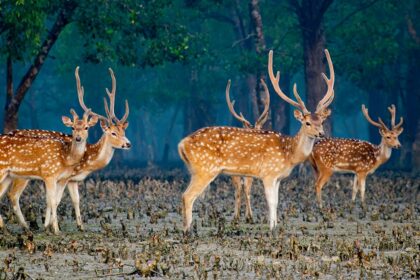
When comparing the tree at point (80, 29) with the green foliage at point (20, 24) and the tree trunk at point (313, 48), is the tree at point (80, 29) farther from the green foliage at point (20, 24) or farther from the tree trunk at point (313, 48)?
the tree trunk at point (313, 48)

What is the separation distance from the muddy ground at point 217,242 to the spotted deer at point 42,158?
2.12ft

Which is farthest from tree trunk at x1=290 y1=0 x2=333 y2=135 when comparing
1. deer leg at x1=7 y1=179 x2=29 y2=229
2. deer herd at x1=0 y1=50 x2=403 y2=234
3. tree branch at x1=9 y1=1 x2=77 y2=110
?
deer leg at x1=7 y1=179 x2=29 y2=229

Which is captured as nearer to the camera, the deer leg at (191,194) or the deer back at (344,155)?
the deer leg at (191,194)

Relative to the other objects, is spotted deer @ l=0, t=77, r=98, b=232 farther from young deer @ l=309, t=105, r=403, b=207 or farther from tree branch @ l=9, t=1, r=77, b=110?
tree branch @ l=9, t=1, r=77, b=110

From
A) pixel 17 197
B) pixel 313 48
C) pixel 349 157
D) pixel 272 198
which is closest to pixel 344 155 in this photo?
pixel 349 157

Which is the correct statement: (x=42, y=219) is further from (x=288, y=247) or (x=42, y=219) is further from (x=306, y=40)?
(x=306, y=40)

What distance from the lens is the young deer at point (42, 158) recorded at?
45.0ft

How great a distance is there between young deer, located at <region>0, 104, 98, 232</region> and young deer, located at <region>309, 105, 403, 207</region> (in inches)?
218

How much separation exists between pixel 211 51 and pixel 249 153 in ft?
84.7

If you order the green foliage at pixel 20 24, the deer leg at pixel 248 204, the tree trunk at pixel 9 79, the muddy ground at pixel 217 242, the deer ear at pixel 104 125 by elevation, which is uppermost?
the green foliage at pixel 20 24

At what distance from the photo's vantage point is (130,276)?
33.0ft

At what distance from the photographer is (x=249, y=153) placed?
14234 mm

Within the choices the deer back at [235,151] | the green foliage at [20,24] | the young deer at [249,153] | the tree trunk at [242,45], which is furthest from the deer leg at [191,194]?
the tree trunk at [242,45]

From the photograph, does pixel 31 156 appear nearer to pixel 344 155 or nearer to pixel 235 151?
pixel 235 151
